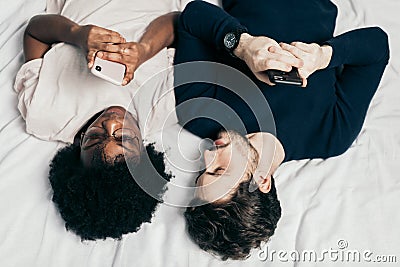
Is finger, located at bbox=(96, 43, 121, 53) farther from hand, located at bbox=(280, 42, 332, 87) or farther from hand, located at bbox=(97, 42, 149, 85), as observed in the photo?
hand, located at bbox=(280, 42, 332, 87)

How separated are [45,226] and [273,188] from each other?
45 centimetres

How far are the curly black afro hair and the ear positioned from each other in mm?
213

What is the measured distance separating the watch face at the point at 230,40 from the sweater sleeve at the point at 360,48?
Result: 0.64 ft

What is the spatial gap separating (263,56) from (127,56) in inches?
10.1

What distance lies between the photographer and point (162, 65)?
132 centimetres

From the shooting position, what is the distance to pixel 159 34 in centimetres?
130

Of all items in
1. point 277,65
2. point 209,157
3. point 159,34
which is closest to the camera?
point 277,65

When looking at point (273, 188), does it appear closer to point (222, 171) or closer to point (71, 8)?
point (222, 171)

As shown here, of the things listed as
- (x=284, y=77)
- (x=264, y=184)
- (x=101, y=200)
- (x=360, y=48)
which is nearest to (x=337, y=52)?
(x=360, y=48)

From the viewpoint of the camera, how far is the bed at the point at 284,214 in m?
1.16

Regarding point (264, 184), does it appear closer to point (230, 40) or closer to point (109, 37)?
point (230, 40)

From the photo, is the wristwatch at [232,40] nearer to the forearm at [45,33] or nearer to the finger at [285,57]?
the finger at [285,57]

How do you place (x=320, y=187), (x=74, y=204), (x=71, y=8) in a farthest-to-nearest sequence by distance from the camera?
(x=71, y=8) < (x=320, y=187) < (x=74, y=204)

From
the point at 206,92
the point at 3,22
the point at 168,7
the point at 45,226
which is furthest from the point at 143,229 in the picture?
the point at 3,22
